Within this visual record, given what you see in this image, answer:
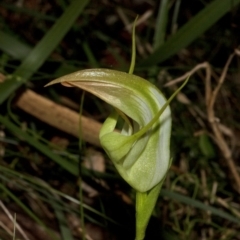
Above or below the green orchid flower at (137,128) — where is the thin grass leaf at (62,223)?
below

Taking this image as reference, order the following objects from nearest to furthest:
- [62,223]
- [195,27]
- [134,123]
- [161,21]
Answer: [134,123] → [62,223] → [195,27] → [161,21]

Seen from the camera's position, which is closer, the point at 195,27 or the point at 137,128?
the point at 137,128

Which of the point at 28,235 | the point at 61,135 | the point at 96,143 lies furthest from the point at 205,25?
the point at 28,235

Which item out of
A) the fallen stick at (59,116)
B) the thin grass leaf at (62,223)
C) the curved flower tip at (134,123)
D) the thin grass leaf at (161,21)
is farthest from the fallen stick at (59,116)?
the curved flower tip at (134,123)

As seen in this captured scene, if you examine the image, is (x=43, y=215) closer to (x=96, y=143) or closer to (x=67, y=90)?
(x=96, y=143)

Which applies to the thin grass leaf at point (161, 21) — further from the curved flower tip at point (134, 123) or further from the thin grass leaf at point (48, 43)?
the curved flower tip at point (134, 123)

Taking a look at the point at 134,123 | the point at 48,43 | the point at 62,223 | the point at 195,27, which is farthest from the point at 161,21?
the point at 134,123

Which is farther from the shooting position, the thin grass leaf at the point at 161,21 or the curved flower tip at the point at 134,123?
the thin grass leaf at the point at 161,21

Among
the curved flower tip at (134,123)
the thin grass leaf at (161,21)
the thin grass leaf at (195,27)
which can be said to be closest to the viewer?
the curved flower tip at (134,123)

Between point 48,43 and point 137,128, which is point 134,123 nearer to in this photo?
point 137,128
